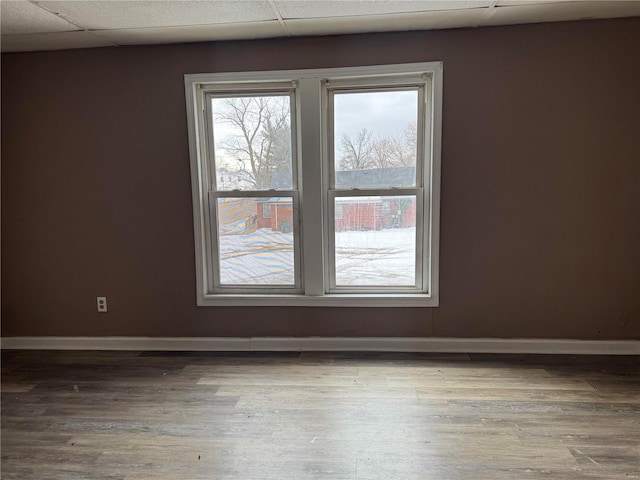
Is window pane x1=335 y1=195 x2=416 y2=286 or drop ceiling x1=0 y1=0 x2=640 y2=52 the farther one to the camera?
window pane x1=335 y1=195 x2=416 y2=286

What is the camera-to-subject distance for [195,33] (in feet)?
8.25

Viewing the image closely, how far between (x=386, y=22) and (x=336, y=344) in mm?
2228

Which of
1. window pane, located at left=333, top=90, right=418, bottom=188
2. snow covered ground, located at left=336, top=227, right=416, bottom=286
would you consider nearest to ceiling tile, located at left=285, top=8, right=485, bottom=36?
window pane, located at left=333, top=90, right=418, bottom=188

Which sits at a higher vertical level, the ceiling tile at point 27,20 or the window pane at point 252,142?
the ceiling tile at point 27,20

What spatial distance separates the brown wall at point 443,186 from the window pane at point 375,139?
25 centimetres

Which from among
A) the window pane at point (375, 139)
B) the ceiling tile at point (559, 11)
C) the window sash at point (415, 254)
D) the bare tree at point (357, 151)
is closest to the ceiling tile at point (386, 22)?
the ceiling tile at point (559, 11)

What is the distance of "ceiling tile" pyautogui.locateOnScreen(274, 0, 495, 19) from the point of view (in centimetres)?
213

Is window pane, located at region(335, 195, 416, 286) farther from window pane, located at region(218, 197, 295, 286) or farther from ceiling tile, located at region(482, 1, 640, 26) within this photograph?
ceiling tile, located at region(482, 1, 640, 26)

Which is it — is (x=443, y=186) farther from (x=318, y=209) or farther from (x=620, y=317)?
(x=620, y=317)

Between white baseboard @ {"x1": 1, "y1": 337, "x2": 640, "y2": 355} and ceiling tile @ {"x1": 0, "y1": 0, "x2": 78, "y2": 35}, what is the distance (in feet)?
7.16

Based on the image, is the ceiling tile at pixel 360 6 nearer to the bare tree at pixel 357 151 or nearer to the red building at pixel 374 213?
the bare tree at pixel 357 151

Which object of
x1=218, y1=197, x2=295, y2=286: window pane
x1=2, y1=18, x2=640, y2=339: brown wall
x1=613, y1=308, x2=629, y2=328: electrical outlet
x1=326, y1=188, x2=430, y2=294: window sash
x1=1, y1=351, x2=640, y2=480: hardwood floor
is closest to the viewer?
x1=1, y1=351, x2=640, y2=480: hardwood floor

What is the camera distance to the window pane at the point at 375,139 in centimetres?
271

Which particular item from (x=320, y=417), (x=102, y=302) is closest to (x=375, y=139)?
(x=320, y=417)
